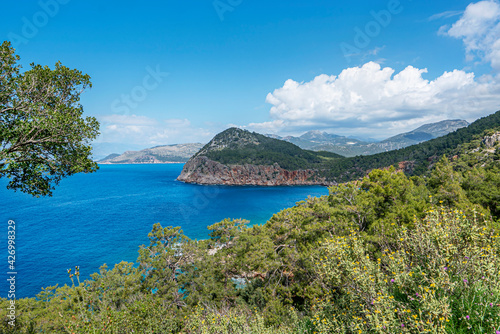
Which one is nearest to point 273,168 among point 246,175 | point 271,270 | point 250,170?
point 250,170

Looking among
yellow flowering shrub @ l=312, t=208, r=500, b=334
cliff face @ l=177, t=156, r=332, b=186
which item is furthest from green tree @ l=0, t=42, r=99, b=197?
cliff face @ l=177, t=156, r=332, b=186

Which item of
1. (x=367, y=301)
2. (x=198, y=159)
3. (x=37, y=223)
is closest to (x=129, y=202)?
(x=37, y=223)

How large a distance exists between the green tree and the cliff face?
117 metres

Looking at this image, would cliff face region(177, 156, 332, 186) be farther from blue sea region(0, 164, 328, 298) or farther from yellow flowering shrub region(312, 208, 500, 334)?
yellow flowering shrub region(312, 208, 500, 334)

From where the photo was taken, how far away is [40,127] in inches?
278

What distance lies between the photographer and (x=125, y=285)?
652 inches

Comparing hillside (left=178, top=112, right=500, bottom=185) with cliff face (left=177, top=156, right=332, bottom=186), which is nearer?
hillside (left=178, top=112, right=500, bottom=185)

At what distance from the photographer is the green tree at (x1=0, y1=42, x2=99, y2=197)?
7074mm

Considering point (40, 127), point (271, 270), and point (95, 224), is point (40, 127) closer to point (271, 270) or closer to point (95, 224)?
point (271, 270)

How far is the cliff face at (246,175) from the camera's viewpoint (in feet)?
414

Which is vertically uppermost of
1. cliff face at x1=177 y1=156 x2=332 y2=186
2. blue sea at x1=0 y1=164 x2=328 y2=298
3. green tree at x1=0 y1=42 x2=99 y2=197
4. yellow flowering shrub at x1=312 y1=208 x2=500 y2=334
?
green tree at x1=0 y1=42 x2=99 y2=197

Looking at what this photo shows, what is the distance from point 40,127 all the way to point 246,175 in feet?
398

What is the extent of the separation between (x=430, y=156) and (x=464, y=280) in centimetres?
11169

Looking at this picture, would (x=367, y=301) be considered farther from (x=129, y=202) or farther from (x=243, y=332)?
(x=129, y=202)
